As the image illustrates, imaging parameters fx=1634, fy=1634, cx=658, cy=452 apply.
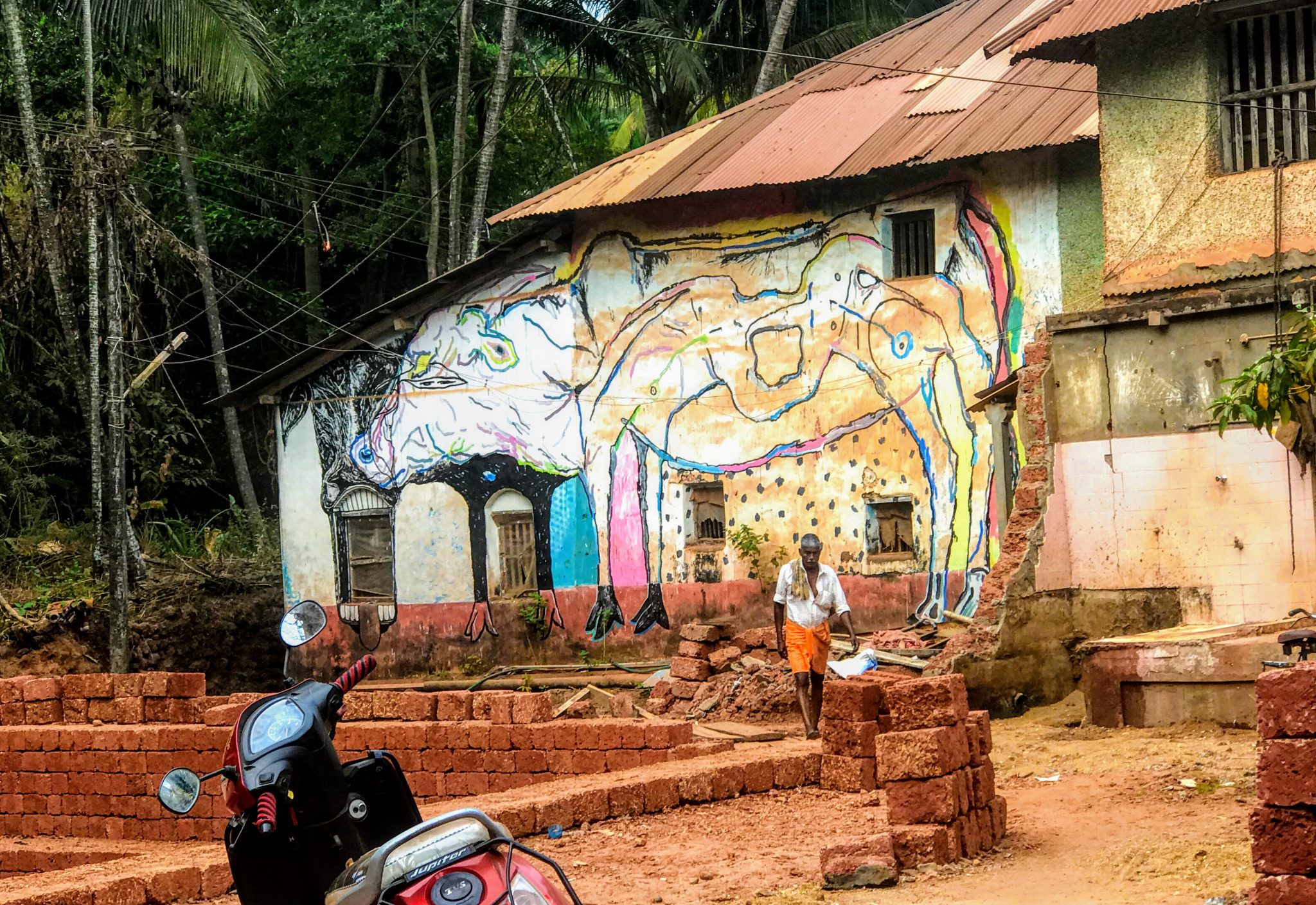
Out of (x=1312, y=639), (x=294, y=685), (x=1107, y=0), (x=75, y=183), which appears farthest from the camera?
(x=75, y=183)

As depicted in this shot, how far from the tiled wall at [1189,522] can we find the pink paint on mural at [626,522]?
837 centimetres

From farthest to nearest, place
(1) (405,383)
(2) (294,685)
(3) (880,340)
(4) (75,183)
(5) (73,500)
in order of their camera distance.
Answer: (5) (73,500)
(1) (405,383)
(4) (75,183)
(3) (880,340)
(2) (294,685)

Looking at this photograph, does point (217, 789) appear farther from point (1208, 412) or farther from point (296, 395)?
point (296, 395)

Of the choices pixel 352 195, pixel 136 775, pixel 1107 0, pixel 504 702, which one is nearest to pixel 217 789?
pixel 136 775

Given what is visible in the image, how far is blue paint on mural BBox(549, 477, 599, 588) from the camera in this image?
22922mm

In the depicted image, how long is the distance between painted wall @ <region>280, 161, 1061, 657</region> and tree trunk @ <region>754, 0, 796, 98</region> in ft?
17.6

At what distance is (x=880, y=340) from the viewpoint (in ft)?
68.2

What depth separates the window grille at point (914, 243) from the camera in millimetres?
20578

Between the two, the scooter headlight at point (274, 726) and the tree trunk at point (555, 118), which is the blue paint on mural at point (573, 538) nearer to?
the tree trunk at point (555, 118)

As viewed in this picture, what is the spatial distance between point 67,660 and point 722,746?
1380 cm

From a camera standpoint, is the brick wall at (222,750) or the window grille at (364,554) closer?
the brick wall at (222,750)

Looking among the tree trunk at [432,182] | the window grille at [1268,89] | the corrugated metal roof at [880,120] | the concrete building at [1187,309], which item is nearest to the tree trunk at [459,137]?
the tree trunk at [432,182]

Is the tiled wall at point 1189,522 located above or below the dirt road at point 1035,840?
above

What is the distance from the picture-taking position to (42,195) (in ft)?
78.5
